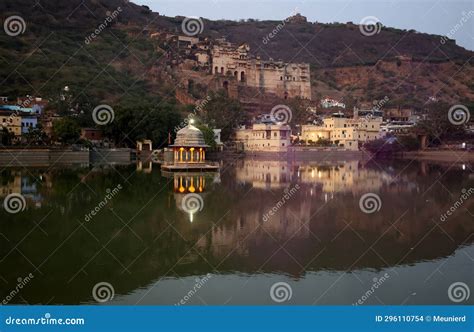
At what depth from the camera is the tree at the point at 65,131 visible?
26.8 m

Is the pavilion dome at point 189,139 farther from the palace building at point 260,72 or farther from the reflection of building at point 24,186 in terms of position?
the palace building at point 260,72

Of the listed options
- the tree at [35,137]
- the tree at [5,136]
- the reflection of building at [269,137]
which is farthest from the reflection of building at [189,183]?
the reflection of building at [269,137]

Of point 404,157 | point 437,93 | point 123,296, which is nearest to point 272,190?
point 123,296

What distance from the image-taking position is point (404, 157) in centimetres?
3612

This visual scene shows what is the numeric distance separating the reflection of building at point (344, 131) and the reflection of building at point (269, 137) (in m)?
2.34

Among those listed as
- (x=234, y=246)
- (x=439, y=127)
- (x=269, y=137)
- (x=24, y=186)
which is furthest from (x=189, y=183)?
(x=439, y=127)

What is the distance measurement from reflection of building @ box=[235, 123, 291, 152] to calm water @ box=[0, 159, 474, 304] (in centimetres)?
2051

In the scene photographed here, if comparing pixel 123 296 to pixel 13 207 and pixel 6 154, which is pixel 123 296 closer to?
pixel 13 207

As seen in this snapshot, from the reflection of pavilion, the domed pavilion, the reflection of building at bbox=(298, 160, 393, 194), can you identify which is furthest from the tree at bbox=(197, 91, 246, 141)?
the reflection of building at bbox=(298, 160, 393, 194)

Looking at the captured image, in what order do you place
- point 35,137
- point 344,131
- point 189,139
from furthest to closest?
point 344,131 < point 35,137 < point 189,139

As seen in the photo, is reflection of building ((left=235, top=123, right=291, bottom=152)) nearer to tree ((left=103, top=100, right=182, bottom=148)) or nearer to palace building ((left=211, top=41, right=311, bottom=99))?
tree ((left=103, top=100, right=182, bottom=148))

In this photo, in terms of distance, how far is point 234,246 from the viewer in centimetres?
805

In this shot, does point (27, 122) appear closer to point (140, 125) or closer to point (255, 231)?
point (140, 125)

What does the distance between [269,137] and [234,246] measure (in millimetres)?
27744
